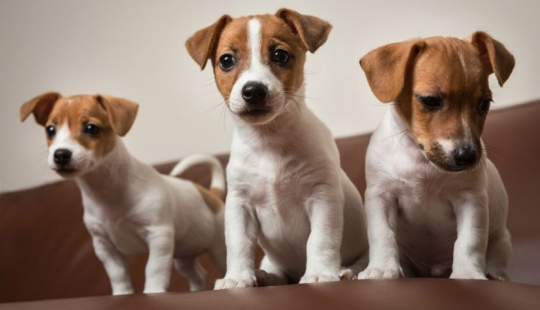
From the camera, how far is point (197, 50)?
2154 mm

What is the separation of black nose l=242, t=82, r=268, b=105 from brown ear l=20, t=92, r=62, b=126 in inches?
41.1

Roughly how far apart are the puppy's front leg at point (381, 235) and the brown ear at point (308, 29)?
469mm

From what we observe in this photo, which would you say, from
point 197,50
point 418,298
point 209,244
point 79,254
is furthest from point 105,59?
point 418,298

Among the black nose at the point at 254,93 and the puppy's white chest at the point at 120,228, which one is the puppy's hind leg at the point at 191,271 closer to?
the puppy's white chest at the point at 120,228

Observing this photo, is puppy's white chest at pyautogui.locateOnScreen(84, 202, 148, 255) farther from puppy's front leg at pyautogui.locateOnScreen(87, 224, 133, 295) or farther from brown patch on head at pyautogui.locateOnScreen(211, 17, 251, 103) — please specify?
brown patch on head at pyautogui.locateOnScreen(211, 17, 251, 103)

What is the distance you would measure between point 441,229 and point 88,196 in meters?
1.31

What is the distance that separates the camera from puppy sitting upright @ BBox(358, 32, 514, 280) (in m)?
1.86

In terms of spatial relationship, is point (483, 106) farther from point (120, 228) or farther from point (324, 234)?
point (120, 228)

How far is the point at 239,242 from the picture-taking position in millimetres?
2080

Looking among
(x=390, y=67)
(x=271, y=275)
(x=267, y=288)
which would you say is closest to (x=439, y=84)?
(x=390, y=67)

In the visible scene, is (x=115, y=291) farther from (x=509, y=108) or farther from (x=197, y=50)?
(x=509, y=108)

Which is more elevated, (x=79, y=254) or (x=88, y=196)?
(x=88, y=196)

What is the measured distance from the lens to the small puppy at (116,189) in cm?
245

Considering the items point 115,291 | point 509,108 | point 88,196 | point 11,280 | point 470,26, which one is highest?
point 470,26
